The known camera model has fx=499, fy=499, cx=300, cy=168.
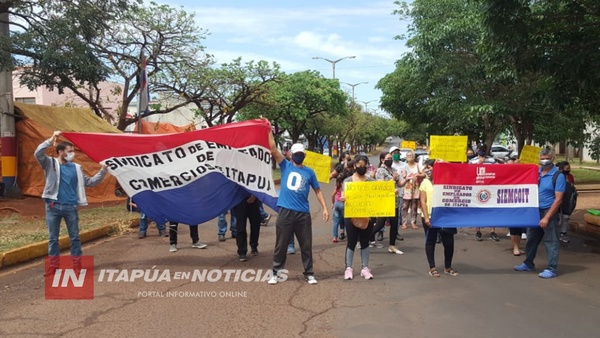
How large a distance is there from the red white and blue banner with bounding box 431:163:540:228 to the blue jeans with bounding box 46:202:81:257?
197 inches

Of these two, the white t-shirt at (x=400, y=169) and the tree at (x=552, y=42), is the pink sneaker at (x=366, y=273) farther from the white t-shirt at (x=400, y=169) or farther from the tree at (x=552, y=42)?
the tree at (x=552, y=42)

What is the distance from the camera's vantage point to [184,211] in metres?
7.65

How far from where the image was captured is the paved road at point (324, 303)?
15.9 ft

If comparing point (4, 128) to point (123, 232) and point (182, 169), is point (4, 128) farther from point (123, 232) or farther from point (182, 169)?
point (182, 169)

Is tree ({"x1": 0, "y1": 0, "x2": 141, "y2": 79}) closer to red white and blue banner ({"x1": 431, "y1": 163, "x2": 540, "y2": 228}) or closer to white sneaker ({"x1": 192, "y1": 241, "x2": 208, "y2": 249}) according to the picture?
white sneaker ({"x1": 192, "y1": 241, "x2": 208, "y2": 249})

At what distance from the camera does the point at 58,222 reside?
6.71 meters

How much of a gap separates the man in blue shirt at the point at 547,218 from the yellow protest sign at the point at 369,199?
6.93ft

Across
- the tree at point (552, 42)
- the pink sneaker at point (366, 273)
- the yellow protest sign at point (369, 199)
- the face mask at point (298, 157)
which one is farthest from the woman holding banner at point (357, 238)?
the tree at point (552, 42)

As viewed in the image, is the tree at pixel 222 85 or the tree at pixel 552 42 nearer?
the tree at pixel 552 42

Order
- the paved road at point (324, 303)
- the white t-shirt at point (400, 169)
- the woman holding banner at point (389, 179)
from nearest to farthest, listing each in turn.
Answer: the paved road at point (324, 303) → the woman holding banner at point (389, 179) → the white t-shirt at point (400, 169)

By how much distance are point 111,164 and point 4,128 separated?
889 cm

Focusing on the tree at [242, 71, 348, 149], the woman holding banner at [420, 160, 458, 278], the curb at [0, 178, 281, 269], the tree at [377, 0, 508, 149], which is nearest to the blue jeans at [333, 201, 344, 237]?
the woman holding banner at [420, 160, 458, 278]

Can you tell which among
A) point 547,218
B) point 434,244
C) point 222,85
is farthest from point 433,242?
point 222,85

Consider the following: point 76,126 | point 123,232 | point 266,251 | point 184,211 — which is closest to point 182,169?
point 184,211
